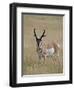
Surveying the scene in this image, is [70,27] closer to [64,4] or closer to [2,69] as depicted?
[64,4]

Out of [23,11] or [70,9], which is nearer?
[23,11]

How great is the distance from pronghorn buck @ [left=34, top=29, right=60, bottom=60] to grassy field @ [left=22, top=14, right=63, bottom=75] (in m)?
0.02

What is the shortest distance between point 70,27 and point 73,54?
154 mm

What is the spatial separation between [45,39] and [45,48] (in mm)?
49

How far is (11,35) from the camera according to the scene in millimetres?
1486

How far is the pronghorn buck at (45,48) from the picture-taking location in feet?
5.10

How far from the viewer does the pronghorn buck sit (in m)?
1.56

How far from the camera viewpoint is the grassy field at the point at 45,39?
1527mm

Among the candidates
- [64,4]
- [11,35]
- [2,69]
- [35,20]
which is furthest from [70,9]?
[2,69]

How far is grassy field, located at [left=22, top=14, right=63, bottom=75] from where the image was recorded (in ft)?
5.01

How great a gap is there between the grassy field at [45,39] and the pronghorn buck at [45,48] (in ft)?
0.06

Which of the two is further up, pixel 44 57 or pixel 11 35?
pixel 11 35

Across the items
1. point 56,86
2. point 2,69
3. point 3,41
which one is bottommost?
point 56,86

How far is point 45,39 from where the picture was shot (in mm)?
1572
